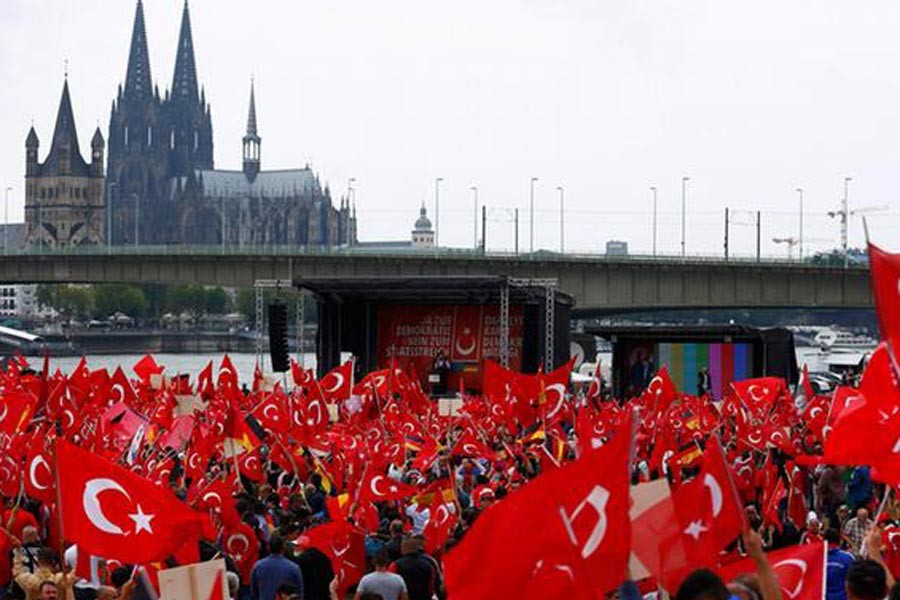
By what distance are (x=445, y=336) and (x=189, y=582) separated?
34.0 meters

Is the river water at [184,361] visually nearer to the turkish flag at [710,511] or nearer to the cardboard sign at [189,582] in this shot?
the cardboard sign at [189,582]

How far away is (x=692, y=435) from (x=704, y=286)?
4842 cm

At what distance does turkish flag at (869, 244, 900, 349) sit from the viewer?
800cm

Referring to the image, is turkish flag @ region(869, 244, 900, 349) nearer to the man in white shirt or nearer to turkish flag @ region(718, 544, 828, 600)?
turkish flag @ region(718, 544, 828, 600)

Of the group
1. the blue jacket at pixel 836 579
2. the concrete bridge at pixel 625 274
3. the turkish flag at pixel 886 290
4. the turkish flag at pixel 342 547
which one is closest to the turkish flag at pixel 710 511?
the turkish flag at pixel 886 290

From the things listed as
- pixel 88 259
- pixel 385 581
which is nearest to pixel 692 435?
pixel 385 581

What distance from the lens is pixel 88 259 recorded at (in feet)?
246

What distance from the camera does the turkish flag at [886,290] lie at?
7996mm

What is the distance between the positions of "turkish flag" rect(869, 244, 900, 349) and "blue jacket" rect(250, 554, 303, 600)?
14.7 feet

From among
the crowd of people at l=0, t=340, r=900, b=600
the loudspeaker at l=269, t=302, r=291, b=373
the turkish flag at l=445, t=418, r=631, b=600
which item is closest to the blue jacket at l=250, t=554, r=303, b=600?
the crowd of people at l=0, t=340, r=900, b=600

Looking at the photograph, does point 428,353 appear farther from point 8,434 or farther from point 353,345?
point 8,434

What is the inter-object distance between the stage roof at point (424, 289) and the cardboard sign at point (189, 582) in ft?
98.1

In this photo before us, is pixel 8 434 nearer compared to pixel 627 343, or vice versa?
pixel 8 434

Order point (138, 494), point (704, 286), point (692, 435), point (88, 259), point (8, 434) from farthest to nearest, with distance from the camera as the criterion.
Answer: point (88, 259)
point (704, 286)
point (692, 435)
point (8, 434)
point (138, 494)
